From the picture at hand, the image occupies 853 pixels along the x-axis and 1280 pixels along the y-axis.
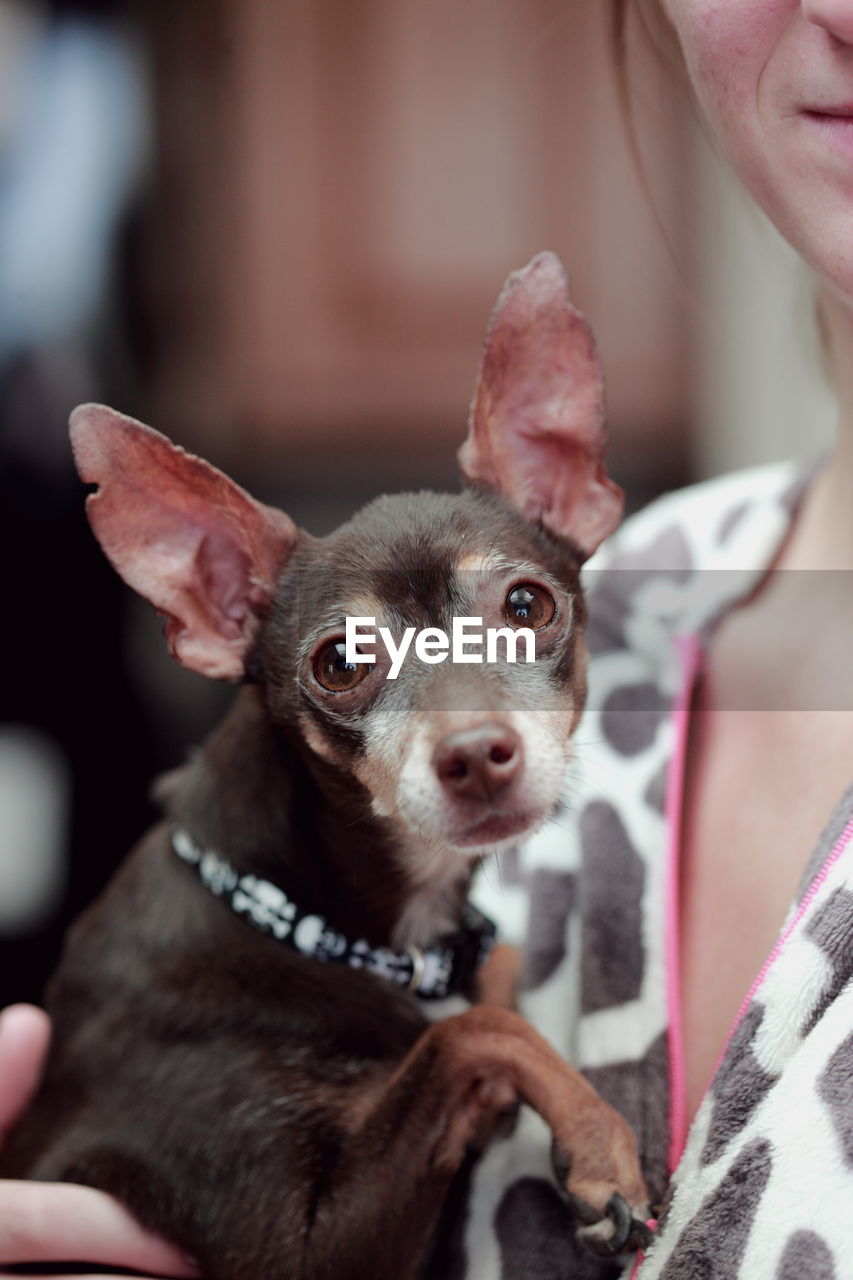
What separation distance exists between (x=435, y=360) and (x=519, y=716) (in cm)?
70

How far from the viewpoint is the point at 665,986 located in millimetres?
941

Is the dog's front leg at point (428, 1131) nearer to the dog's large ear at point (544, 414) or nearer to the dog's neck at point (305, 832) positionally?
the dog's neck at point (305, 832)

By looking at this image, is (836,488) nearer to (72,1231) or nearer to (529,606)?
(529,606)

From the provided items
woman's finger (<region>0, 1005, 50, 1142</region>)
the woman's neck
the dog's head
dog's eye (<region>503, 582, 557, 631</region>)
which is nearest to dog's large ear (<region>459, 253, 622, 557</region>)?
the dog's head

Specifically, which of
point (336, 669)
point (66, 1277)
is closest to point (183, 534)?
point (336, 669)

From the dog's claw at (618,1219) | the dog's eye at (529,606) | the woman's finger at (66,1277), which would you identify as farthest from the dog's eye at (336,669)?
the woman's finger at (66,1277)

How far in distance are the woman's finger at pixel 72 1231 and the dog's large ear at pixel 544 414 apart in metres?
0.64

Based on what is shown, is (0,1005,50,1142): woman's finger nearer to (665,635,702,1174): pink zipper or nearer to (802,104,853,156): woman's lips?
(665,635,702,1174): pink zipper

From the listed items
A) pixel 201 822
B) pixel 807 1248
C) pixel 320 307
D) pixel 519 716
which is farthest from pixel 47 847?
pixel 807 1248

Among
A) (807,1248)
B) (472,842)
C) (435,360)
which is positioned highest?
(435,360)

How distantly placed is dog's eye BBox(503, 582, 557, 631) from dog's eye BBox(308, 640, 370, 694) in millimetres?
106

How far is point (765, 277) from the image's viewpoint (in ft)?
4.01

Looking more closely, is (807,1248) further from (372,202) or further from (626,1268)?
(372,202)

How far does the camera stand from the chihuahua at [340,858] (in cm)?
78
